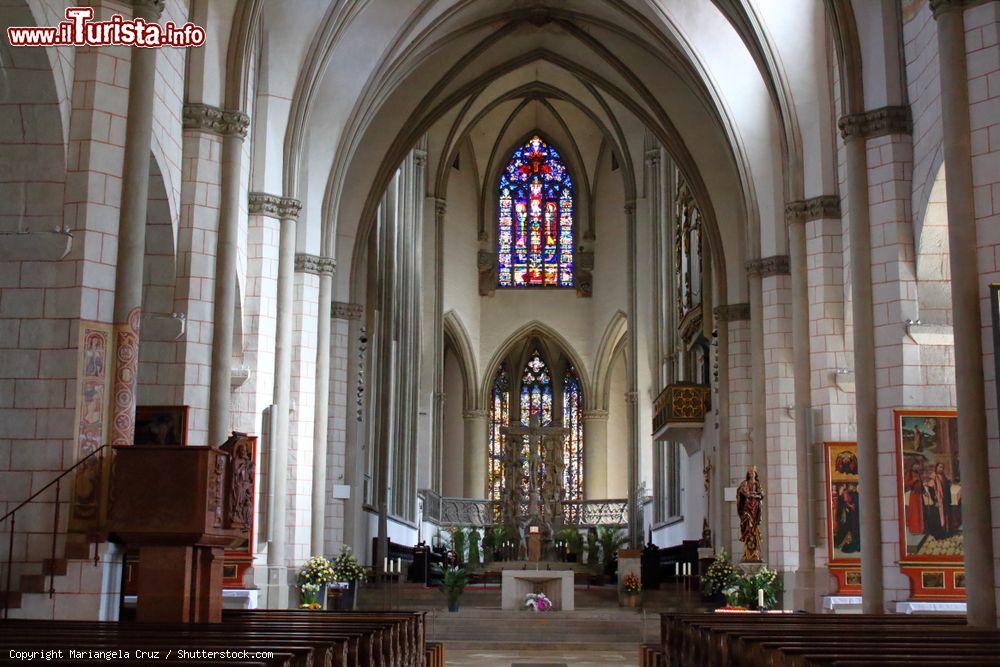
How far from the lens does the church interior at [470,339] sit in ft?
33.4

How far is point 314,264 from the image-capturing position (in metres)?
21.1

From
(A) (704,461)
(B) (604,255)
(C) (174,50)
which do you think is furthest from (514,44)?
(C) (174,50)

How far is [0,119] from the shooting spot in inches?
434

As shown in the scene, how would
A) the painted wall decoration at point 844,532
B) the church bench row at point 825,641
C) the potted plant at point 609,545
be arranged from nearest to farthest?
the church bench row at point 825,641, the painted wall decoration at point 844,532, the potted plant at point 609,545

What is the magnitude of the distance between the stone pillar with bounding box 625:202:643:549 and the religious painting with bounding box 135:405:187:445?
Answer: 22718 mm

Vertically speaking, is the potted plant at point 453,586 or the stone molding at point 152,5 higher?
the stone molding at point 152,5

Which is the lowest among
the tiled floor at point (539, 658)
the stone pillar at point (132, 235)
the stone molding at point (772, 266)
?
the tiled floor at point (539, 658)

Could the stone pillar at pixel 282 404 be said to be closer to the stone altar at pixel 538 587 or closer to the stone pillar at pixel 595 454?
the stone altar at pixel 538 587

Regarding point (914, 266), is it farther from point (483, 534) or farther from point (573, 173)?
point (573, 173)

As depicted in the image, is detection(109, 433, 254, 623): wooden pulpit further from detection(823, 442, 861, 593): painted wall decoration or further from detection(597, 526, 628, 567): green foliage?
detection(597, 526, 628, 567): green foliage

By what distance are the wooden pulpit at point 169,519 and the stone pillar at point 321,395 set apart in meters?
11.2

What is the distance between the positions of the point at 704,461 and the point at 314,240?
32.7ft

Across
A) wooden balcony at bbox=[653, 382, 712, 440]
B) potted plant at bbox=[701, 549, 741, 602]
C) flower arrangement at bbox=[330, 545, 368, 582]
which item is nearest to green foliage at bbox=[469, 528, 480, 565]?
wooden balcony at bbox=[653, 382, 712, 440]

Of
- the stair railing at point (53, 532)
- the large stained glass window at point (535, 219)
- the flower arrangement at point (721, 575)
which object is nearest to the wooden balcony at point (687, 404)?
the flower arrangement at point (721, 575)
